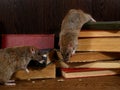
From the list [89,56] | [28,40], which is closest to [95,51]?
[89,56]

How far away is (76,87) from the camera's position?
0.91 m

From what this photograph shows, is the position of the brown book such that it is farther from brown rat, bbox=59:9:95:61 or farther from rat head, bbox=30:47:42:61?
rat head, bbox=30:47:42:61

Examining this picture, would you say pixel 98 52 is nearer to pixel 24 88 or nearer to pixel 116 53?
pixel 116 53

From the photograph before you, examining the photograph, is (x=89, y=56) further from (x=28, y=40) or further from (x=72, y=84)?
(x=28, y=40)

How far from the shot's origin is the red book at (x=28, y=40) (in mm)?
1061

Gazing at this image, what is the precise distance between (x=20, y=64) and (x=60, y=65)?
16 centimetres

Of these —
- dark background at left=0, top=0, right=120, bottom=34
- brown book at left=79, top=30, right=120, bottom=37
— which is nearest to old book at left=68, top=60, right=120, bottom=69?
brown book at left=79, top=30, right=120, bottom=37

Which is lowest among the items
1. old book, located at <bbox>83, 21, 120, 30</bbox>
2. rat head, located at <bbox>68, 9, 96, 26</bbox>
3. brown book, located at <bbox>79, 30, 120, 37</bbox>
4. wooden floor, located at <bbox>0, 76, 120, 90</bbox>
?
wooden floor, located at <bbox>0, 76, 120, 90</bbox>

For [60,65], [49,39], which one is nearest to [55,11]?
[49,39]

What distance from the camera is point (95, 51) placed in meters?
0.99

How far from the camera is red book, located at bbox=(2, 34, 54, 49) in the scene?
1.06 m

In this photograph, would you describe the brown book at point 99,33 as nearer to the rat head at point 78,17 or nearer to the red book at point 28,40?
the rat head at point 78,17

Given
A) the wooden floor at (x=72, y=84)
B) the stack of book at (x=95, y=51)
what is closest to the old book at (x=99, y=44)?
the stack of book at (x=95, y=51)

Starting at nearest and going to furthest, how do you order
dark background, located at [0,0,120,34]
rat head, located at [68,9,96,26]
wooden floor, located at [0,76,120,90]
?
wooden floor, located at [0,76,120,90], rat head, located at [68,9,96,26], dark background, located at [0,0,120,34]
